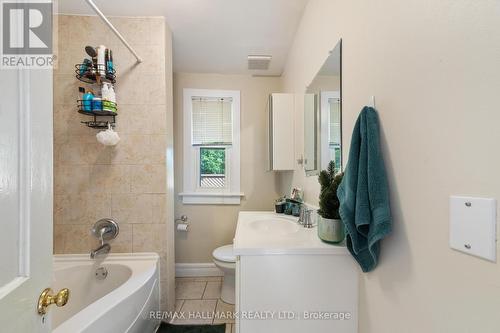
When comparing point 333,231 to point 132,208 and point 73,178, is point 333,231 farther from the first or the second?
point 73,178

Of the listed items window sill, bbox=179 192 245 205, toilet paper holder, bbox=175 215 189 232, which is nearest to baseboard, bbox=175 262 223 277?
toilet paper holder, bbox=175 215 189 232

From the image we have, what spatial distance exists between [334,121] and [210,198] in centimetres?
179

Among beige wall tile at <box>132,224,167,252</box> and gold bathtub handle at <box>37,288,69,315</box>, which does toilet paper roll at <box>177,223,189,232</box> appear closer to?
beige wall tile at <box>132,224,167,252</box>

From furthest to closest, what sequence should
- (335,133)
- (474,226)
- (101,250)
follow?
(101,250) → (335,133) → (474,226)

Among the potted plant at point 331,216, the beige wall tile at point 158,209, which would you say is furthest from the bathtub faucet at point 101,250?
the potted plant at point 331,216

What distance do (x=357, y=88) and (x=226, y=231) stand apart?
2123 millimetres

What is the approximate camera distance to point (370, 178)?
2.45 ft

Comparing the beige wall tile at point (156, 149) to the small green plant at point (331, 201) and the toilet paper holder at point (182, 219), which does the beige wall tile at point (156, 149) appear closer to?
the toilet paper holder at point (182, 219)

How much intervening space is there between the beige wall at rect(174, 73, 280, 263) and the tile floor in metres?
0.25

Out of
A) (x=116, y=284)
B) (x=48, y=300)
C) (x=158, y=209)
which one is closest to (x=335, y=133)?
(x=48, y=300)

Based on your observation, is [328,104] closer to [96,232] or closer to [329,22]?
[329,22]

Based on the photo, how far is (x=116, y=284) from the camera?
1.70 m

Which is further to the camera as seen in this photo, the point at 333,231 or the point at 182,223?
the point at 182,223

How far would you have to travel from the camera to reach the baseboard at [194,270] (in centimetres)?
259
